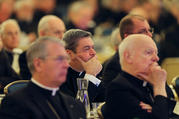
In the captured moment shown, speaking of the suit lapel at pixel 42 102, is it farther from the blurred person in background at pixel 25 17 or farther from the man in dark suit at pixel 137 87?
the blurred person in background at pixel 25 17

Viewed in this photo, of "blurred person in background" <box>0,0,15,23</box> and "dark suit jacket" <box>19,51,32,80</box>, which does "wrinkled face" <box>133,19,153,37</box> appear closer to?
"dark suit jacket" <box>19,51,32,80</box>

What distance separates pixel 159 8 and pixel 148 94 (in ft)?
29.9

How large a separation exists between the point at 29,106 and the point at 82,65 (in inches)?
70.1

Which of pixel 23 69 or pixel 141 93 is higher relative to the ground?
pixel 141 93

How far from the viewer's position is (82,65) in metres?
5.80

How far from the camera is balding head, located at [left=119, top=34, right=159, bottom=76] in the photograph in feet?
15.7

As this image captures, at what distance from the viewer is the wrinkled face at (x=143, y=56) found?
4.78 meters

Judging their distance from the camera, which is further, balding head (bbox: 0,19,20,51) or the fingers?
balding head (bbox: 0,19,20,51)

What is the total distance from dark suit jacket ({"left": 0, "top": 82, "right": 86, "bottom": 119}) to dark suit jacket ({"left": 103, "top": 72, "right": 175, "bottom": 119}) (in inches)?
15.9

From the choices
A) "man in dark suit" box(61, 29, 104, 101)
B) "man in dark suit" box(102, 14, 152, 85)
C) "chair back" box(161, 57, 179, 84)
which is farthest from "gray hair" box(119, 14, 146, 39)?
"chair back" box(161, 57, 179, 84)

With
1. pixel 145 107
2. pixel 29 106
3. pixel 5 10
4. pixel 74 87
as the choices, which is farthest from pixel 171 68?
pixel 29 106

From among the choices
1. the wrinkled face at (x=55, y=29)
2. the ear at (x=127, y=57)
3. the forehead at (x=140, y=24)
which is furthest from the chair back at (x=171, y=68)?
the ear at (x=127, y=57)

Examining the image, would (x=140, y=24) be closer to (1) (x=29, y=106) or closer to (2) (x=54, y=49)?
(2) (x=54, y=49)

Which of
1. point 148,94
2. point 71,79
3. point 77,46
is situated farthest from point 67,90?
point 148,94
